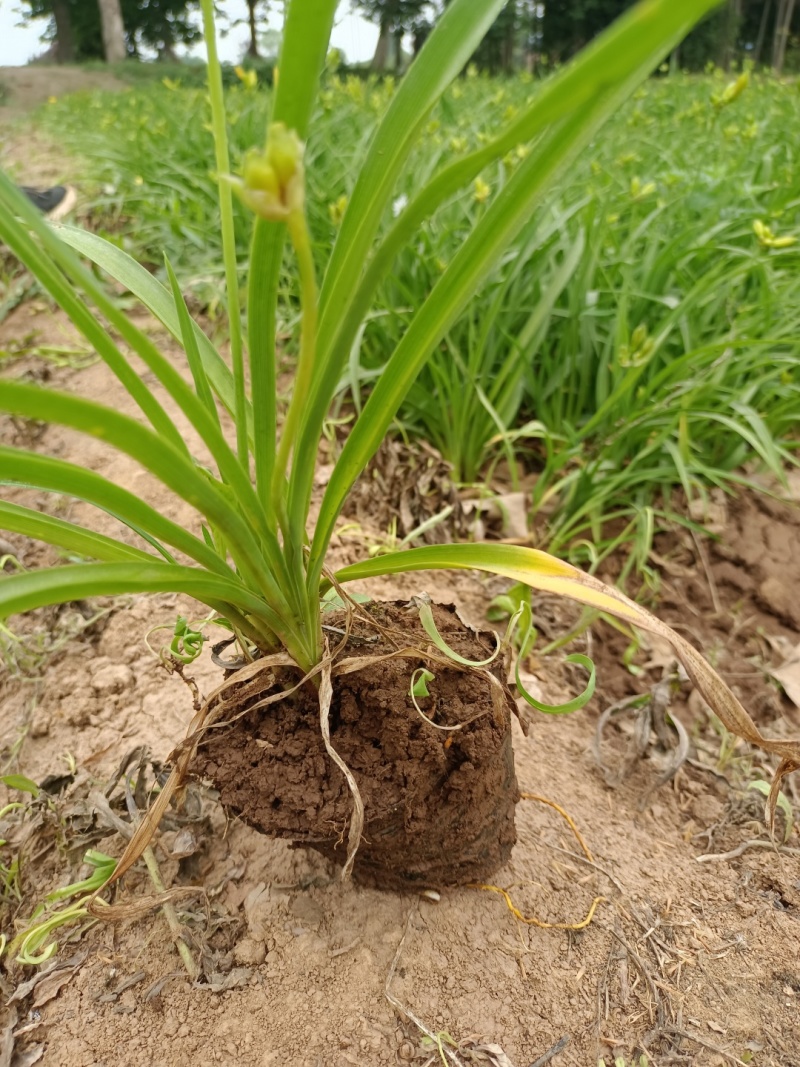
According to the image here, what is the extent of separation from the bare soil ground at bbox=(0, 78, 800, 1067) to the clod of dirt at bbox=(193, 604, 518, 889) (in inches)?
5.3

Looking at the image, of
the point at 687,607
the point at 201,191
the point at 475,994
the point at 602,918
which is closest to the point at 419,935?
the point at 475,994

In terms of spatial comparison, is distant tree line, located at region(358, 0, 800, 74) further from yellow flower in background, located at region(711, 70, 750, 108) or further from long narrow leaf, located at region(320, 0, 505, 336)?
long narrow leaf, located at region(320, 0, 505, 336)

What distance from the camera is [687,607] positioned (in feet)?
5.68

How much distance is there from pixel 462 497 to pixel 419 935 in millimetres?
1164

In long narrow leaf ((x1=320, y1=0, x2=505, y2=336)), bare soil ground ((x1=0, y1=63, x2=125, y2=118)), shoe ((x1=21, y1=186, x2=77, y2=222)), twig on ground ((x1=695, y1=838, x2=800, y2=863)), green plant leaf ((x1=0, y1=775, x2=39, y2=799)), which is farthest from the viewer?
bare soil ground ((x1=0, y1=63, x2=125, y2=118))

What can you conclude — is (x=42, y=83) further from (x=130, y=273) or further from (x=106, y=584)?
(x=106, y=584)

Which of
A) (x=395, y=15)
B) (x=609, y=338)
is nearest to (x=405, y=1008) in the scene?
(x=609, y=338)

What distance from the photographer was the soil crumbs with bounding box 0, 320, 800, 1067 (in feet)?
2.75

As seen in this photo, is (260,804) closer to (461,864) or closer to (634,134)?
(461,864)

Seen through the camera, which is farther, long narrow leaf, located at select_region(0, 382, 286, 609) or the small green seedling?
the small green seedling

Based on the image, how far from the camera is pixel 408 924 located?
0.92 meters

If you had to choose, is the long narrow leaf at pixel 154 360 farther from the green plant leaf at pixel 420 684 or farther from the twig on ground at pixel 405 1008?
the twig on ground at pixel 405 1008

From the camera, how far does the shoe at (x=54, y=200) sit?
131 inches

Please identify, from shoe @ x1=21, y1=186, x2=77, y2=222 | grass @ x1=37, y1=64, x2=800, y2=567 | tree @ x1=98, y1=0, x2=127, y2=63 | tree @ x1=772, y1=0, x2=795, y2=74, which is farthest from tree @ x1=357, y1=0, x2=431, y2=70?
grass @ x1=37, y1=64, x2=800, y2=567
